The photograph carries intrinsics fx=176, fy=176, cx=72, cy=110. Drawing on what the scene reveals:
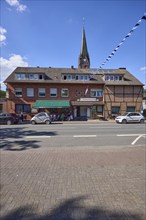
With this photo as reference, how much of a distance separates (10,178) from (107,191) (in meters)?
2.64

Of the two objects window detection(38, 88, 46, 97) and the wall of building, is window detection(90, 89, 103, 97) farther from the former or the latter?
window detection(38, 88, 46, 97)

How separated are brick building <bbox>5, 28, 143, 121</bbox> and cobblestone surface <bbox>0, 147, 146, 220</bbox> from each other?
22.2 meters

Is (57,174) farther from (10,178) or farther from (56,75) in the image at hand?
(56,75)

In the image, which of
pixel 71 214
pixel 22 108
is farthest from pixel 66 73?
pixel 71 214

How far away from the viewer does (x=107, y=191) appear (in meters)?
4.11

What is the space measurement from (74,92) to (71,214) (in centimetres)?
2754

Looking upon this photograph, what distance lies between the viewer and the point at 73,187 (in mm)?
4336

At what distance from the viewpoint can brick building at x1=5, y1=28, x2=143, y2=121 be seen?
2919cm

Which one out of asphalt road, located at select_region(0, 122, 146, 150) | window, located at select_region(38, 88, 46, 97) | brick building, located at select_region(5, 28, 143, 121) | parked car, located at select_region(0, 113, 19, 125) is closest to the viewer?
asphalt road, located at select_region(0, 122, 146, 150)

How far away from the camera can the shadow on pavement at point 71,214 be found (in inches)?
124

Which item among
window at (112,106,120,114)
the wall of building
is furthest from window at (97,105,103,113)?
window at (112,106,120,114)

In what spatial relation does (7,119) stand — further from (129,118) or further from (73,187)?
(73,187)

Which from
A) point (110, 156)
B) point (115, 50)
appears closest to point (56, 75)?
point (115, 50)

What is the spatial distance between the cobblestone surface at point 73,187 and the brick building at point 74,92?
2217 centimetres
